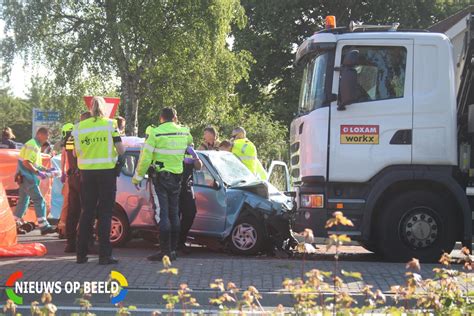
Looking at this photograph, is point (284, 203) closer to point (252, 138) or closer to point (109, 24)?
point (109, 24)

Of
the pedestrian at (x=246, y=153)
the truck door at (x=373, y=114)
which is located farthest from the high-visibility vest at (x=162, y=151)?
the pedestrian at (x=246, y=153)

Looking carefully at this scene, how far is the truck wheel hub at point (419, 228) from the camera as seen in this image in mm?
8250

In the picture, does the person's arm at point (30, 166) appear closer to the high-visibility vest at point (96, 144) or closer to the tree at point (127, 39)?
the high-visibility vest at point (96, 144)

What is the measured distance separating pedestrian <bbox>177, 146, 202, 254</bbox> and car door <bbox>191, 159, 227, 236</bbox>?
0.41 m

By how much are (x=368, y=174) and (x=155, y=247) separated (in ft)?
12.4

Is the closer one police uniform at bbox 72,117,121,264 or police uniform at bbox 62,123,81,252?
police uniform at bbox 72,117,121,264

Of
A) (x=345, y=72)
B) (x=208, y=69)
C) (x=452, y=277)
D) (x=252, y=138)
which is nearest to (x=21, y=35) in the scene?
(x=208, y=69)

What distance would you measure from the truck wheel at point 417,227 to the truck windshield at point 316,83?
5.33ft

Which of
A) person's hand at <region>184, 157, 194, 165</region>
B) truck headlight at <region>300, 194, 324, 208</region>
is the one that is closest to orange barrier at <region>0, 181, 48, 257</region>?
person's hand at <region>184, 157, 194, 165</region>

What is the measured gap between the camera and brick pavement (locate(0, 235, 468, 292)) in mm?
6776

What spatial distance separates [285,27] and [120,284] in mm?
26640

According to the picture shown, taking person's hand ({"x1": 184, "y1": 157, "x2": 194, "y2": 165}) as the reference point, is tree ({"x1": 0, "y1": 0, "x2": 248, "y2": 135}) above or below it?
above

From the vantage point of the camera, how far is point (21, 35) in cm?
2030

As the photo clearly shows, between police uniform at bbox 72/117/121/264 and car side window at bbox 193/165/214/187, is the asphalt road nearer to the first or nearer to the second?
police uniform at bbox 72/117/121/264
